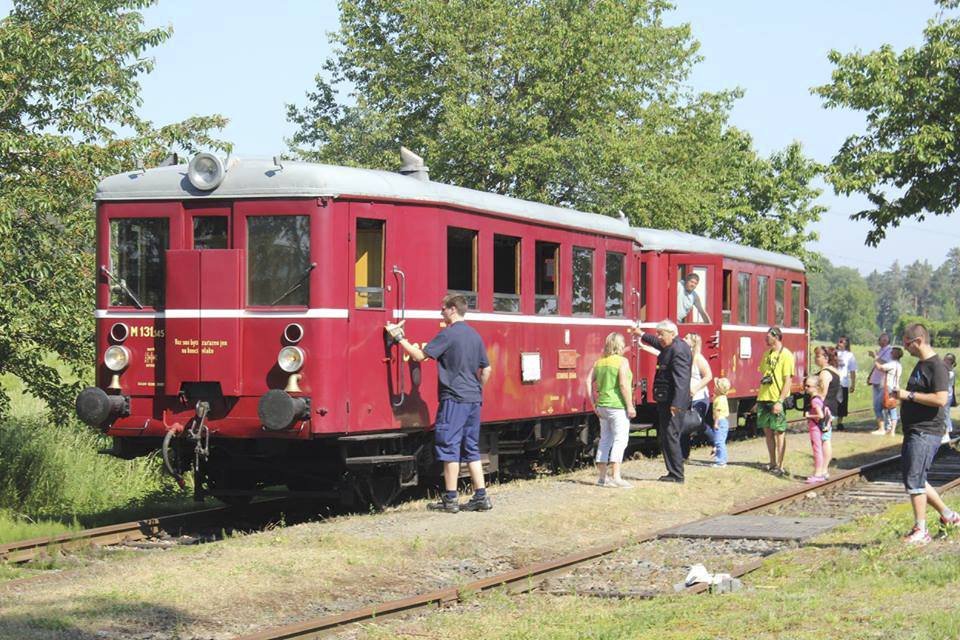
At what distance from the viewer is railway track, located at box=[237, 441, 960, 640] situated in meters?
8.55

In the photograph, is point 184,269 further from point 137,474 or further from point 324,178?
point 137,474

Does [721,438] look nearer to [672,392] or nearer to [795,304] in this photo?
[672,392]

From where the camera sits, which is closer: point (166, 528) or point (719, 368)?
point (166, 528)

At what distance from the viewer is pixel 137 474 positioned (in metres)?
18.5

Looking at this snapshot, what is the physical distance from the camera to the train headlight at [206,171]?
41.1ft

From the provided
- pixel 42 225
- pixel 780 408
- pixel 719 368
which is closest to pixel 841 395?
pixel 719 368

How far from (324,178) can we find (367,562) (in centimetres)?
375

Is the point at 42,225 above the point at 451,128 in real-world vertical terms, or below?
below

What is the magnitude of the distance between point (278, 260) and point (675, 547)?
174 inches

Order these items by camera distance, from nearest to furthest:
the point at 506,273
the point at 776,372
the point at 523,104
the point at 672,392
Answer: the point at 506,273 → the point at 672,392 → the point at 776,372 → the point at 523,104

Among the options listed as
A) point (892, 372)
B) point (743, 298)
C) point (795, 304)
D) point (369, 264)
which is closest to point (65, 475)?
point (369, 264)

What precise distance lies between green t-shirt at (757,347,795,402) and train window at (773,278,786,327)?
876cm

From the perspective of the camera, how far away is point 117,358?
1273 centimetres

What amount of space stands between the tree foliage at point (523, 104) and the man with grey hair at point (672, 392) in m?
16.4
